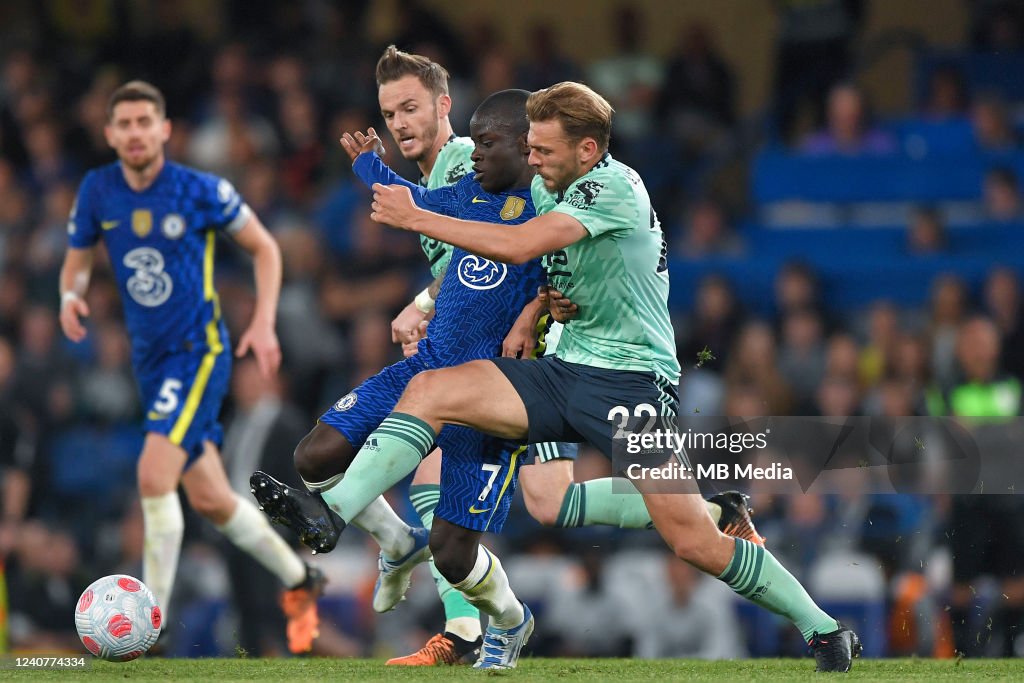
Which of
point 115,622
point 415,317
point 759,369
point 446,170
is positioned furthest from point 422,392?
point 759,369

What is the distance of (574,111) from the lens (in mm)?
5418

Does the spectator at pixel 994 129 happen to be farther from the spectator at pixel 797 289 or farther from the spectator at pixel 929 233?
the spectator at pixel 797 289

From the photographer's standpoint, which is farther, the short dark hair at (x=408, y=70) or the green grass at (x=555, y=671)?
the short dark hair at (x=408, y=70)

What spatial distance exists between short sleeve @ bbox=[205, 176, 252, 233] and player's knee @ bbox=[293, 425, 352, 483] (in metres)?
2.08

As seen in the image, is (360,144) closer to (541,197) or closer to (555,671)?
(541,197)

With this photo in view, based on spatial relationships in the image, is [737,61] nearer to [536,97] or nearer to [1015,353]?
[1015,353]

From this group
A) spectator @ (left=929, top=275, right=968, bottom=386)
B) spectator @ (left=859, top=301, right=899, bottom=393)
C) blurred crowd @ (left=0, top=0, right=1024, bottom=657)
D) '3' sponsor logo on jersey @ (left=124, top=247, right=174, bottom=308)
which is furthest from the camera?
spectator @ (left=859, top=301, right=899, bottom=393)

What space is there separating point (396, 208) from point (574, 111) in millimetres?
705

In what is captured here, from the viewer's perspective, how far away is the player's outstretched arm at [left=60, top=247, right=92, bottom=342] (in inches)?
294

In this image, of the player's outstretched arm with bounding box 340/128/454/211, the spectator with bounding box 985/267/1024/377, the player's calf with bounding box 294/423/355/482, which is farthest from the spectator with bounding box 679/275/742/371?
the player's calf with bounding box 294/423/355/482

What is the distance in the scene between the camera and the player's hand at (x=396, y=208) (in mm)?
5277

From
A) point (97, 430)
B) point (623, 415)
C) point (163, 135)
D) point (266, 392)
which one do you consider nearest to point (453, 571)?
point (623, 415)

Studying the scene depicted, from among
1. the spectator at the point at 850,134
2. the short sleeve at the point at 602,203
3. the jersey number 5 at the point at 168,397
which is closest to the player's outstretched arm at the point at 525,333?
the short sleeve at the point at 602,203

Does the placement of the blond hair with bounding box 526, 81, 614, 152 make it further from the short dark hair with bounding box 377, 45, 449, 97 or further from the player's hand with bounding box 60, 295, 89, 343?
the player's hand with bounding box 60, 295, 89, 343
